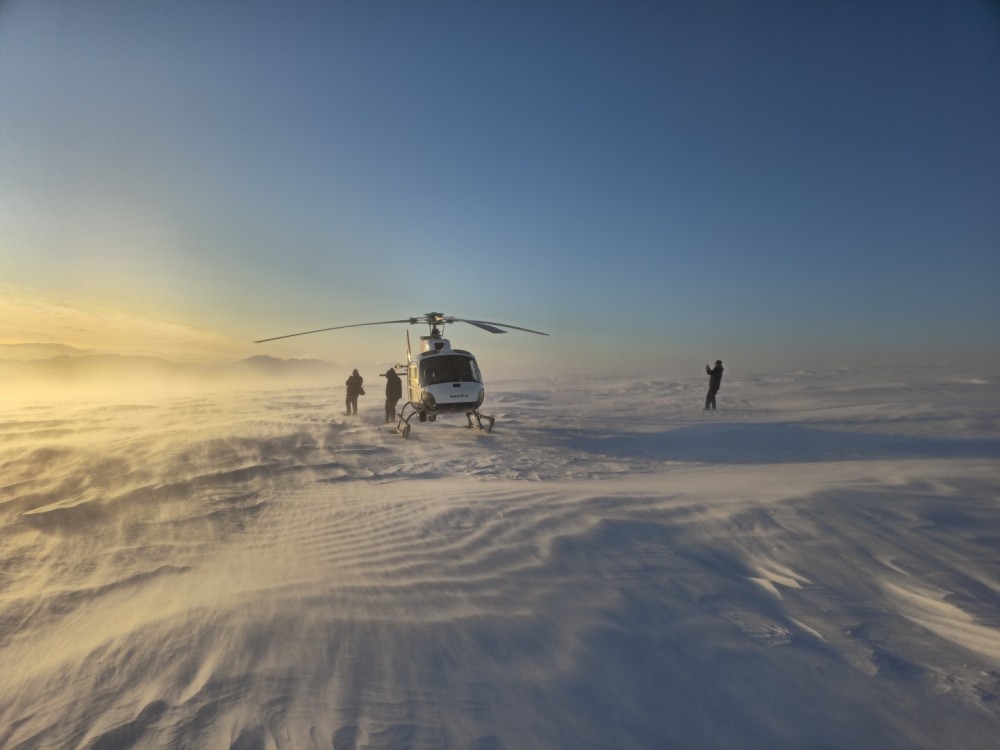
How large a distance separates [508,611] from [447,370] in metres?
9.86

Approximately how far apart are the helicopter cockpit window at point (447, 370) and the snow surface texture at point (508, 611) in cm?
546

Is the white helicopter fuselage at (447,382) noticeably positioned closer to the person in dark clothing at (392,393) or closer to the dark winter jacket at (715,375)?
the person in dark clothing at (392,393)

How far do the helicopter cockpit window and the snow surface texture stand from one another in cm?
546

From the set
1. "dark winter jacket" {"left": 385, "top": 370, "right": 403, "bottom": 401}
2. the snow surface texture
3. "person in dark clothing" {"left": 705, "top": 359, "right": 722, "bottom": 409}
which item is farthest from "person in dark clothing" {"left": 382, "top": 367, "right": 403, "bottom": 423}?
"person in dark clothing" {"left": 705, "top": 359, "right": 722, "bottom": 409}

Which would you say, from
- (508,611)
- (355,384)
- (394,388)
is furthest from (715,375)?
(508,611)

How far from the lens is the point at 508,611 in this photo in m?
3.05

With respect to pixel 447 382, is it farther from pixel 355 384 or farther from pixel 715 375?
pixel 715 375

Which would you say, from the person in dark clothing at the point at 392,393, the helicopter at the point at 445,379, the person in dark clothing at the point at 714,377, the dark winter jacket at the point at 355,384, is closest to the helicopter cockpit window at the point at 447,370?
the helicopter at the point at 445,379

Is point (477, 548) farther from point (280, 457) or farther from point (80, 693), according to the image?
point (280, 457)

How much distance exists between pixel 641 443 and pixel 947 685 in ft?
29.2

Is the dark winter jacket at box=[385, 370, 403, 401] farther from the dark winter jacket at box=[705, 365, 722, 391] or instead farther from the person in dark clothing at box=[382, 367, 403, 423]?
the dark winter jacket at box=[705, 365, 722, 391]

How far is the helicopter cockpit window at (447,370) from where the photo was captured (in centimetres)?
1259

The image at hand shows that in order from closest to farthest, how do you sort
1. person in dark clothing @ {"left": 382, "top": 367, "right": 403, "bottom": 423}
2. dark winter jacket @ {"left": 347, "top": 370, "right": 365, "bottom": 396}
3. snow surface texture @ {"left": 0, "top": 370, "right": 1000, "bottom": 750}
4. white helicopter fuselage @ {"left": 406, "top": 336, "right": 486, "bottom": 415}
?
snow surface texture @ {"left": 0, "top": 370, "right": 1000, "bottom": 750}, white helicopter fuselage @ {"left": 406, "top": 336, "right": 486, "bottom": 415}, person in dark clothing @ {"left": 382, "top": 367, "right": 403, "bottom": 423}, dark winter jacket @ {"left": 347, "top": 370, "right": 365, "bottom": 396}

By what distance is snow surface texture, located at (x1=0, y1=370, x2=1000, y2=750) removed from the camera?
2.16 metres
